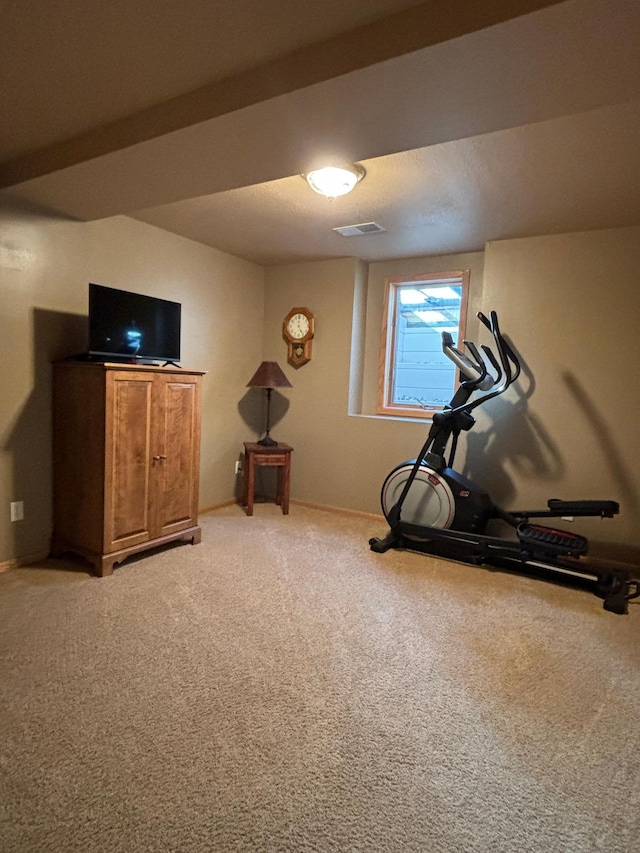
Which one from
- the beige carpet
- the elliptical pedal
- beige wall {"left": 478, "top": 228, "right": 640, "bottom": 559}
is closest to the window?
beige wall {"left": 478, "top": 228, "right": 640, "bottom": 559}

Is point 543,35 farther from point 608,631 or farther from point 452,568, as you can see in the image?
point 452,568

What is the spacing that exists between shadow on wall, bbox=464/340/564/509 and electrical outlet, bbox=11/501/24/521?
3162 millimetres

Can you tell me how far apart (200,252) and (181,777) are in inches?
145

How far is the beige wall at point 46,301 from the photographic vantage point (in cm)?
277

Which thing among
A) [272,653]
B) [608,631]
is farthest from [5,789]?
[608,631]

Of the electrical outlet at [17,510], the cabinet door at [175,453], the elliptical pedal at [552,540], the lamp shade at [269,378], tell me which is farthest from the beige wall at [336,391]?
the electrical outlet at [17,510]

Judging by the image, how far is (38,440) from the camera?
2959 millimetres

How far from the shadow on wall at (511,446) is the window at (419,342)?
64cm

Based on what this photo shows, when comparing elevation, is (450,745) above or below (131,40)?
below

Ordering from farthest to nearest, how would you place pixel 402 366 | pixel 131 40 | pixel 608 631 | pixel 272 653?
1. pixel 402 366
2. pixel 608 631
3. pixel 272 653
4. pixel 131 40

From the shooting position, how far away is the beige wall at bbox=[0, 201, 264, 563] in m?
2.77

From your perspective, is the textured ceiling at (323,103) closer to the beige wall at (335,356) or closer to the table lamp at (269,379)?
the beige wall at (335,356)

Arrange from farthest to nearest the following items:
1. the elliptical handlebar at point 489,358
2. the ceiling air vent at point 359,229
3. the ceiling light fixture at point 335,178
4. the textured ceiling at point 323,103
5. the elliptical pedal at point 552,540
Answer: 1. the ceiling air vent at point 359,229
2. the elliptical handlebar at point 489,358
3. the elliptical pedal at point 552,540
4. the ceiling light fixture at point 335,178
5. the textured ceiling at point 323,103

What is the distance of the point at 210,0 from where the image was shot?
1.37 meters
